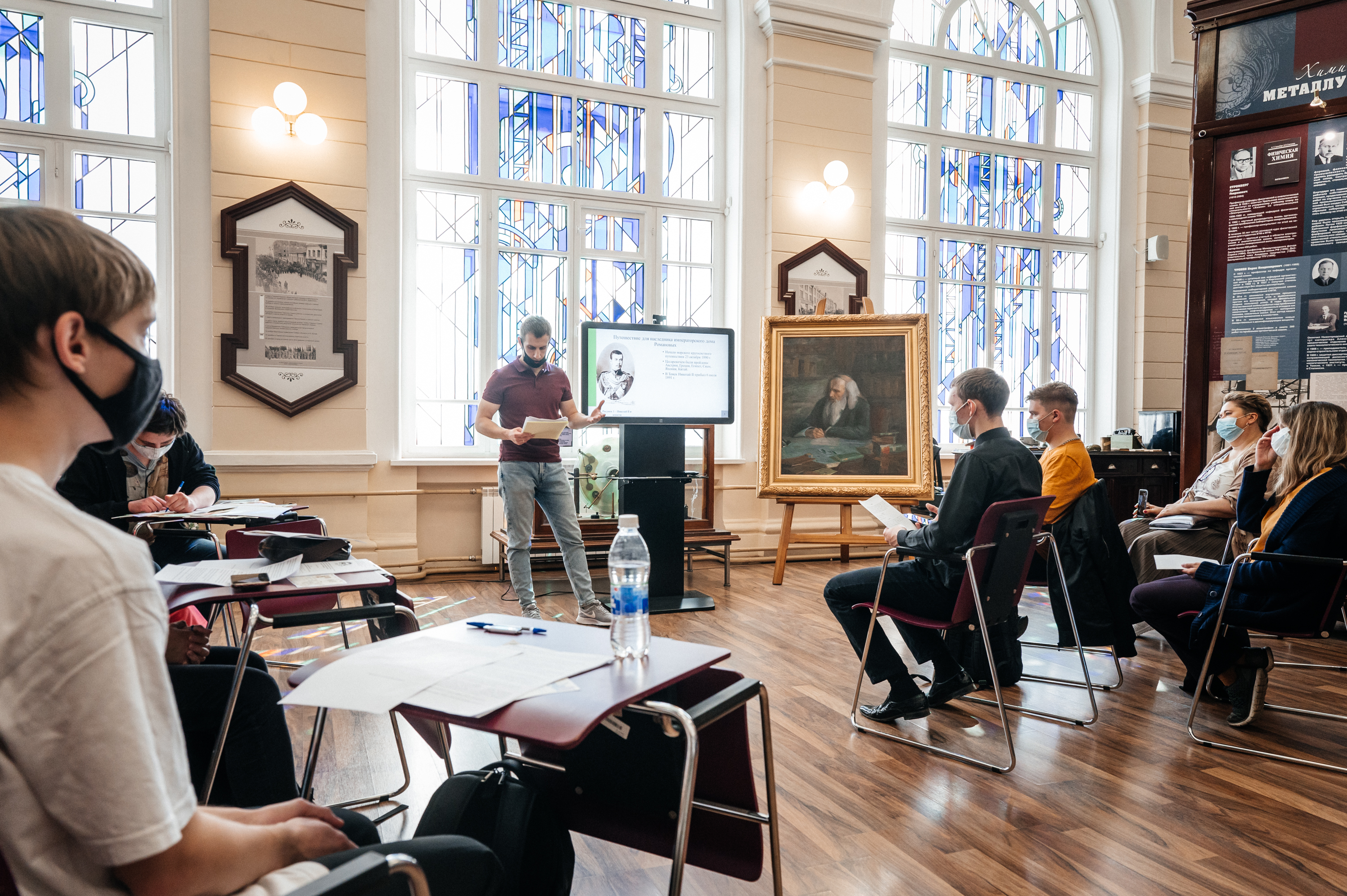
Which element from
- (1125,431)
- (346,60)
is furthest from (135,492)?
(1125,431)

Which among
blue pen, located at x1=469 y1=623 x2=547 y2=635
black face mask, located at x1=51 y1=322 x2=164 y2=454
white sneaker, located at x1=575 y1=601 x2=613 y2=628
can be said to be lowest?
white sneaker, located at x1=575 y1=601 x2=613 y2=628

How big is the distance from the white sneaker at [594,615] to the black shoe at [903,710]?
6.10 feet

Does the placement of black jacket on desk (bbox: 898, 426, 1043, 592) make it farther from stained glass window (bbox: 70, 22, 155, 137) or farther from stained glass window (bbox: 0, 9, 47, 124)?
stained glass window (bbox: 0, 9, 47, 124)

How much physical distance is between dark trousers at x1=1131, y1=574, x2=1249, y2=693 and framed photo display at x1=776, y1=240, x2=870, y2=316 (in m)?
3.66

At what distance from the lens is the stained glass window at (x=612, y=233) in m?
6.52

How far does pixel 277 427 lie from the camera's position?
17.8 ft

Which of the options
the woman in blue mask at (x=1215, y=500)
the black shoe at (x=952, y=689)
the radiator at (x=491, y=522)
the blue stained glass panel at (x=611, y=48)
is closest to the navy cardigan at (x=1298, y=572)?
the black shoe at (x=952, y=689)

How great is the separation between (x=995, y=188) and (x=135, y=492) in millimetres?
7311

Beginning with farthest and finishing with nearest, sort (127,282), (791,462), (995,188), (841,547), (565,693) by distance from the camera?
(995,188) → (841,547) → (791,462) → (565,693) → (127,282)

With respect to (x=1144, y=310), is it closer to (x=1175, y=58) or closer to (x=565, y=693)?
(x=1175, y=58)

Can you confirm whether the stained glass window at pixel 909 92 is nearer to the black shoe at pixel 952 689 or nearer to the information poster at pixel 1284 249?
the information poster at pixel 1284 249

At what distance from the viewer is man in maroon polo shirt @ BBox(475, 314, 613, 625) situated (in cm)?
462

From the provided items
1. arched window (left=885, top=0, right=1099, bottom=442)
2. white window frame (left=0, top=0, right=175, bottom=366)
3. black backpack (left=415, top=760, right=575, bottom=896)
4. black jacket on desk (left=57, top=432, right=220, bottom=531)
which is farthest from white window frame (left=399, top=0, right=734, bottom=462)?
black backpack (left=415, top=760, right=575, bottom=896)

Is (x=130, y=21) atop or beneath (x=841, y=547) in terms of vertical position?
atop
